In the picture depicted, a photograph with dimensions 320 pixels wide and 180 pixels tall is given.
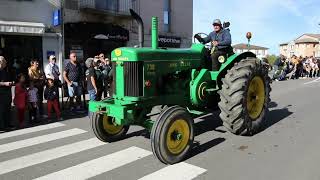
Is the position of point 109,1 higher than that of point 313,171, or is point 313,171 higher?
point 109,1

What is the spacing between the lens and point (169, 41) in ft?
64.4

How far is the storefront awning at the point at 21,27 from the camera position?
12.4 m

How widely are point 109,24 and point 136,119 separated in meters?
11.5

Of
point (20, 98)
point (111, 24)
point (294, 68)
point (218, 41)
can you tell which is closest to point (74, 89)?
point (20, 98)

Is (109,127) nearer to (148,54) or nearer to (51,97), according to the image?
(148,54)

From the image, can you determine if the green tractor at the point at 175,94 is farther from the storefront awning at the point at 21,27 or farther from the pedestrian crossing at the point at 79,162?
the storefront awning at the point at 21,27

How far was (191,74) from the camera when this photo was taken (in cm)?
640

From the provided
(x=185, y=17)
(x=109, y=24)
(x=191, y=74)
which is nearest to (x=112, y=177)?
(x=191, y=74)

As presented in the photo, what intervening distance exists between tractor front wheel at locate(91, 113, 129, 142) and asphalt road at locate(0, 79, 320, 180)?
Answer: 6.1 inches

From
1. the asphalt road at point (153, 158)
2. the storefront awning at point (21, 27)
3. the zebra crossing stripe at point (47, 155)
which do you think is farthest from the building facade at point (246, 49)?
the storefront awning at point (21, 27)

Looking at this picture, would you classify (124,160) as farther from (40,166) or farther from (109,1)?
(109,1)

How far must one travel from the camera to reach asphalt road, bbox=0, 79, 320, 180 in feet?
16.1

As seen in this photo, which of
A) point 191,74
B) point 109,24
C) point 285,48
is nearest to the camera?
Result: point 191,74

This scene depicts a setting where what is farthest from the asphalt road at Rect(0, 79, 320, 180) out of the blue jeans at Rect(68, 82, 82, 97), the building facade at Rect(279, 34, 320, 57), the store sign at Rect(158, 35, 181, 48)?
the building facade at Rect(279, 34, 320, 57)
